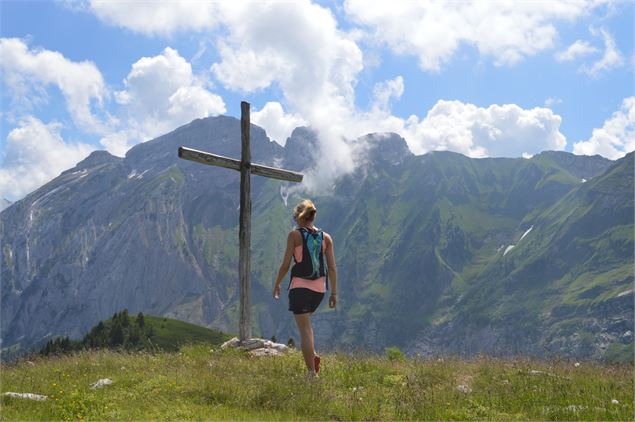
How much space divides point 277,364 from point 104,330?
15668 cm

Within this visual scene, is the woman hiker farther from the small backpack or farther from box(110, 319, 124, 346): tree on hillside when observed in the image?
box(110, 319, 124, 346): tree on hillside

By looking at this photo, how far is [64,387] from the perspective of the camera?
11.8 m

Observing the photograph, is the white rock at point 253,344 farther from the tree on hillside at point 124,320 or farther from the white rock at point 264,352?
the tree on hillside at point 124,320

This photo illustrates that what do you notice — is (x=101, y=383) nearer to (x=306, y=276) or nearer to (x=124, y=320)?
(x=306, y=276)

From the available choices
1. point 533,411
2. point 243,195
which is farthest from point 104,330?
point 533,411

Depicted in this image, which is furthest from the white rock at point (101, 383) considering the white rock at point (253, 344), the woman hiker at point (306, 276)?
the white rock at point (253, 344)

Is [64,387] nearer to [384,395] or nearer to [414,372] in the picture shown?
[384,395]

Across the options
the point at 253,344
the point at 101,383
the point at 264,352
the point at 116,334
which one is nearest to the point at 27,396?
the point at 101,383

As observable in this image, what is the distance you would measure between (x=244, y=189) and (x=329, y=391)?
9.75 metres

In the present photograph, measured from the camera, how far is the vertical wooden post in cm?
1777

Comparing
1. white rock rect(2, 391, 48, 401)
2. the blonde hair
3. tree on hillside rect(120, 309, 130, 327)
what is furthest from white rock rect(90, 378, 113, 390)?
tree on hillside rect(120, 309, 130, 327)

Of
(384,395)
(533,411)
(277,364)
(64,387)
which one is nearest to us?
(533,411)

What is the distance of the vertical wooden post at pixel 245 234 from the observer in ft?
58.3

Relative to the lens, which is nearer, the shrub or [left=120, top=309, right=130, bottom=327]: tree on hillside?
the shrub
